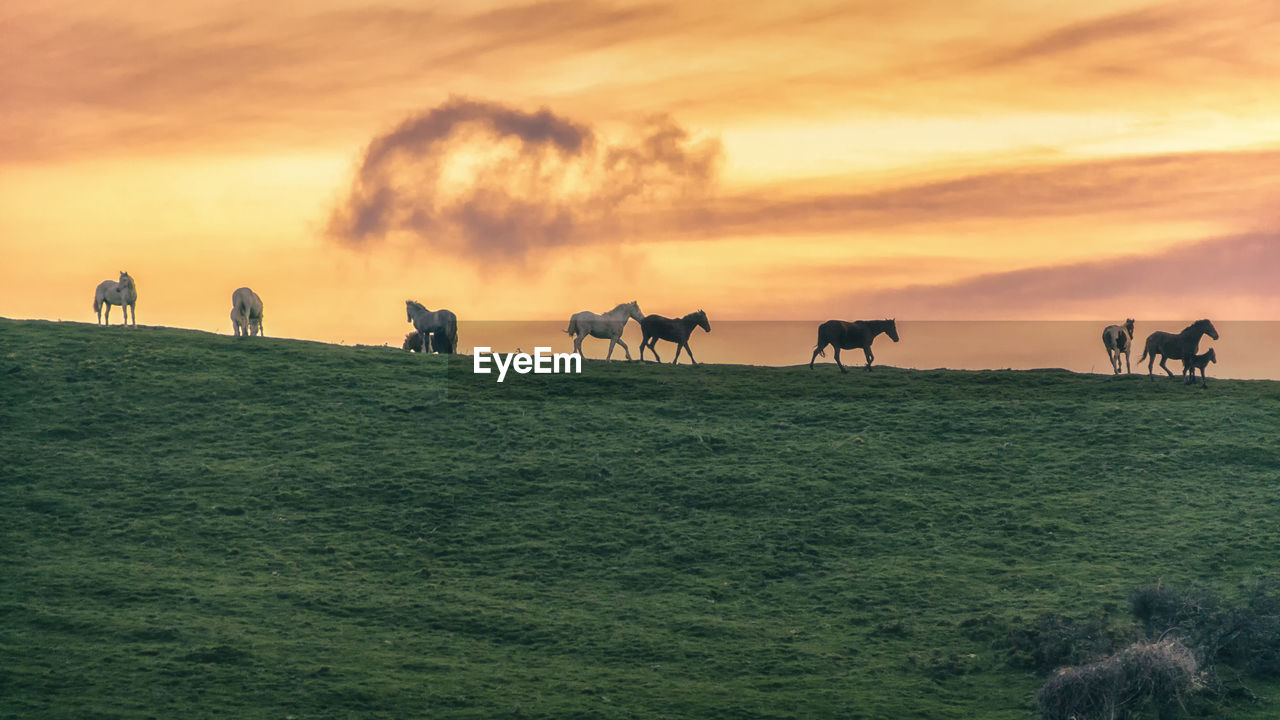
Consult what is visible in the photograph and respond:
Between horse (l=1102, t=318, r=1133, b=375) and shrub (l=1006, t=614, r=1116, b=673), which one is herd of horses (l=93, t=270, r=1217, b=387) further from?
shrub (l=1006, t=614, r=1116, b=673)

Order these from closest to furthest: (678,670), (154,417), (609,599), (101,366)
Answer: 1. (678,670)
2. (609,599)
3. (154,417)
4. (101,366)

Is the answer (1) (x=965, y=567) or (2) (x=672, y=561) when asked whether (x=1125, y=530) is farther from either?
(2) (x=672, y=561)

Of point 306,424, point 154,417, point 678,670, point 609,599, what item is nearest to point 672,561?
point 609,599

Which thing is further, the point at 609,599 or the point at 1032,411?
the point at 1032,411

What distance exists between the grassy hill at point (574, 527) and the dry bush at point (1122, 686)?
1202 millimetres

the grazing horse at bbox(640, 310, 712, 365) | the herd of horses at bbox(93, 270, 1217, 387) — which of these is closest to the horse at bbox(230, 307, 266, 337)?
the herd of horses at bbox(93, 270, 1217, 387)

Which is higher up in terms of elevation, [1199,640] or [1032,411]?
[1032,411]

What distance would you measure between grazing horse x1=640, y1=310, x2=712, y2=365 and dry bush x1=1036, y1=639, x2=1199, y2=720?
31.3 meters

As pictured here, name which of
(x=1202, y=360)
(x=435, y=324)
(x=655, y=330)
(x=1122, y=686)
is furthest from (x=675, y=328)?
(x=1122, y=686)

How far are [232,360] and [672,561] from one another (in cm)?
2430

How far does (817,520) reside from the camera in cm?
3581

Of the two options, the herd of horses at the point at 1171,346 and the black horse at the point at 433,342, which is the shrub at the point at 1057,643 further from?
the black horse at the point at 433,342

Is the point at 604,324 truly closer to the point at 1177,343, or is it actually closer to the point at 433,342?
the point at 433,342

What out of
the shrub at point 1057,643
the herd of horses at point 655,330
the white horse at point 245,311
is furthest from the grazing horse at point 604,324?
the shrub at point 1057,643
